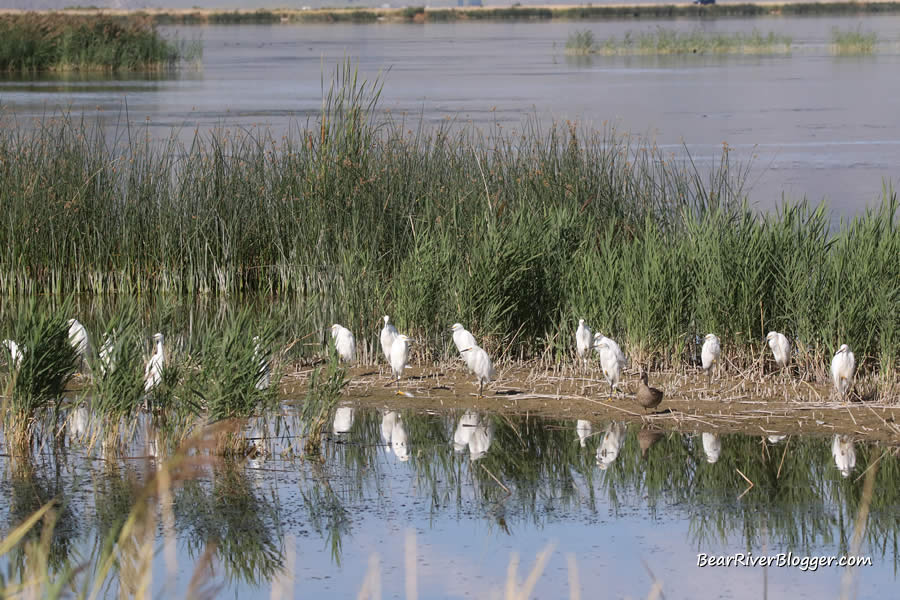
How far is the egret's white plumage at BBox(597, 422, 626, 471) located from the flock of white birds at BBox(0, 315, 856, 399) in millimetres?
482

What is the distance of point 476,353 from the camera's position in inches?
287

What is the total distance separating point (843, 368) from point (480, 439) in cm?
211

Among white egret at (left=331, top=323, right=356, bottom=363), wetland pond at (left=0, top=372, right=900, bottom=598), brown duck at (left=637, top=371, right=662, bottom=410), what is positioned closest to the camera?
wetland pond at (left=0, top=372, right=900, bottom=598)

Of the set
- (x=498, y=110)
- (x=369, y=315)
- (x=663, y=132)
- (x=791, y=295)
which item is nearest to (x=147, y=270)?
(x=369, y=315)

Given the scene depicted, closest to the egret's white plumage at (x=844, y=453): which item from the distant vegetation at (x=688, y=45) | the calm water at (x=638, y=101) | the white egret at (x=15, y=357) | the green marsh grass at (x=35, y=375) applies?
the green marsh grass at (x=35, y=375)

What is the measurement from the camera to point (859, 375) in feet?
25.3

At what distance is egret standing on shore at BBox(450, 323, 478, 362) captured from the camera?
24.8ft

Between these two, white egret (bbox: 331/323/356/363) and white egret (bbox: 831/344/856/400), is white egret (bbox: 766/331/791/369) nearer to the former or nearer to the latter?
white egret (bbox: 831/344/856/400)

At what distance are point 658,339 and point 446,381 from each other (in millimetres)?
1420

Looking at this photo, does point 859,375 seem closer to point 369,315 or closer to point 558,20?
point 369,315

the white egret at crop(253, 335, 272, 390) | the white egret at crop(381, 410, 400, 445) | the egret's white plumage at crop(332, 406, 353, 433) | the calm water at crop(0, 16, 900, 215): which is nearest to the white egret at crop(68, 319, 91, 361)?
the white egret at crop(253, 335, 272, 390)

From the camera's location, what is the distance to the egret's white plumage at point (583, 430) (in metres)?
6.70

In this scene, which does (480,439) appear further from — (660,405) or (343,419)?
(660,405)

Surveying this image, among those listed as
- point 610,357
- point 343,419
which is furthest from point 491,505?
point 610,357
